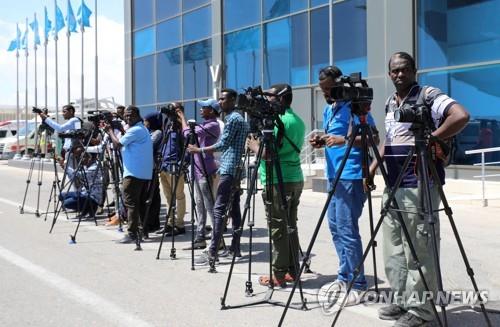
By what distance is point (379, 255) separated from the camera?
7145 millimetres

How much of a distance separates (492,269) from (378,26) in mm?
11286

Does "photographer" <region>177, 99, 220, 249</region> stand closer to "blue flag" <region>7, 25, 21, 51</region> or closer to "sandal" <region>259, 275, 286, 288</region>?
"sandal" <region>259, 275, 286, 288</region>

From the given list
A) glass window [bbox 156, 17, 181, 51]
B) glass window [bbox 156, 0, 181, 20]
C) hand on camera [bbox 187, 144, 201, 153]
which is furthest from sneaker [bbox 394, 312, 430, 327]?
glass window [bbox 156, 0, 181, 20]

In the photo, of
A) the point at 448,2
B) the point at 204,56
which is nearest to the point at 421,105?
the point at 448,2

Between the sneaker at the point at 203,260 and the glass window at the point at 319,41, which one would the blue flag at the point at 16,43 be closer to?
the glass window at the point at 319,41

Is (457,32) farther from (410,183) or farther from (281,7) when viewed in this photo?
(410,183)

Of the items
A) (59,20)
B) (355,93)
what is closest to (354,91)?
(355,93)

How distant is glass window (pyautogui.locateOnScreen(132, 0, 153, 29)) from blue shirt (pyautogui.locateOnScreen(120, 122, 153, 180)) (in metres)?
21.7

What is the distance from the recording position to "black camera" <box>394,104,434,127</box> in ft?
12.6

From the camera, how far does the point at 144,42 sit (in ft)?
95.0

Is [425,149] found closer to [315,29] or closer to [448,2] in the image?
[448,2]

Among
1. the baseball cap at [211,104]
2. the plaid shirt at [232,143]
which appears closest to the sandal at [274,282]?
the plaid shirt at [232,143]

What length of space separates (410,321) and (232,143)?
298cm

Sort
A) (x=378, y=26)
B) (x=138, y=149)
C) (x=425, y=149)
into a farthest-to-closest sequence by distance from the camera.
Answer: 1. (x=378, y=26)
2. (x=138, y=149)
3. (x=425, y=149)
